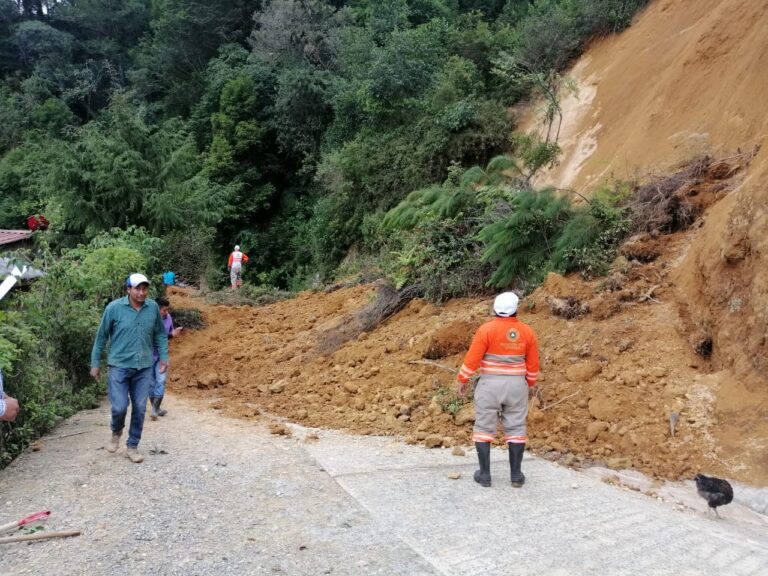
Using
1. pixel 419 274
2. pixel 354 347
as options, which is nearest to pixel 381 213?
pixel 419 274

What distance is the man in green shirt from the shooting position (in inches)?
224

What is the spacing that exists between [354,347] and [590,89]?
461 inches

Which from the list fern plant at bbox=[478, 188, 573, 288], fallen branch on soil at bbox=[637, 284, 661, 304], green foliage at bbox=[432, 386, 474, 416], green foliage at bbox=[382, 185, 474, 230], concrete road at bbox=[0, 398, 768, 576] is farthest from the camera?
green foliage at bbox=[382, 185, 474, 230]

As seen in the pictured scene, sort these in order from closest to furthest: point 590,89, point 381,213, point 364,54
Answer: point 590,89 < point 381,213 < point 364,54

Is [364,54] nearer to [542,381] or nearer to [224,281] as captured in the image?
[224,281]

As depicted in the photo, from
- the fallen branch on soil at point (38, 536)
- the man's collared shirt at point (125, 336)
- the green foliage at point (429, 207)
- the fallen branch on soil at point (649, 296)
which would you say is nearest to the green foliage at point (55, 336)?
the man's collared shirt at point (125, 336)

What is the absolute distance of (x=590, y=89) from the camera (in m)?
17.7

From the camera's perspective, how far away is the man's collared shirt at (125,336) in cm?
570

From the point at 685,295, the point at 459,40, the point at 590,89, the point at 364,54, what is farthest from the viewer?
the point at 364,54

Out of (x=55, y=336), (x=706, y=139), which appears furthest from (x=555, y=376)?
(x=706, y=139)

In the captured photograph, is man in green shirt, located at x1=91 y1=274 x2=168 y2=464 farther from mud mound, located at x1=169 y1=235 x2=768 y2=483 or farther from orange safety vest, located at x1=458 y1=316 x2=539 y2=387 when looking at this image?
orange safety vest, located at x1=458 y1=316 x2=539 y2=387

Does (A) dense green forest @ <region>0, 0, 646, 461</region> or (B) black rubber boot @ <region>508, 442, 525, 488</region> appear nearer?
(B) black rubber boot @ <region>508, 442, 525, 488</region>

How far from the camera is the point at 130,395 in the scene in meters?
5.89

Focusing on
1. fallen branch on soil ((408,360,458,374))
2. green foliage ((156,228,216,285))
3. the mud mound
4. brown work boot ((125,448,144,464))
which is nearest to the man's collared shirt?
brown work boot ((125,448,144,464))
